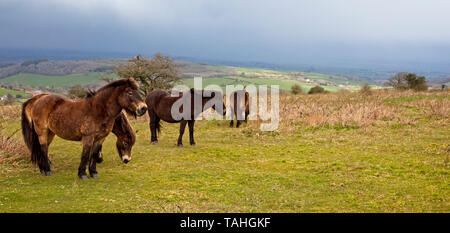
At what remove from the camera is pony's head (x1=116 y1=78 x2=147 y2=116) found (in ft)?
27.4

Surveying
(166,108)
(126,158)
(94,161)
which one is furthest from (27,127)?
(166,108)

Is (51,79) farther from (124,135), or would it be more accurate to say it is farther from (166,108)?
(124,135)

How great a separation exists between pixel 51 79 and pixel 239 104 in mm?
92531

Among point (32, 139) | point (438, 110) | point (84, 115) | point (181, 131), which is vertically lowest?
point (181, 131)

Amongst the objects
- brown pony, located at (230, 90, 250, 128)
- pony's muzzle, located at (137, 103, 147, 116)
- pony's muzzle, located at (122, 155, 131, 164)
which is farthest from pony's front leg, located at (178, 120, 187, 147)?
pony's muzzle, located at (137, 103, 147, 116)

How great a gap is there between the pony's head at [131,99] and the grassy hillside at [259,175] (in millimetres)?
1858

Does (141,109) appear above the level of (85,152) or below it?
above

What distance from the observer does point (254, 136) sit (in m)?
15.4

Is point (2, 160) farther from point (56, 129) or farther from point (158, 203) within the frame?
point (158, 203)

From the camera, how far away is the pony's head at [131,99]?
8.34m

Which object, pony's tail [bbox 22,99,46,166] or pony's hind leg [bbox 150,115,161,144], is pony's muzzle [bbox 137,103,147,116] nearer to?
pony's tail [bbox 22,99,46,166]

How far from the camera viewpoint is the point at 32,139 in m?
9.27

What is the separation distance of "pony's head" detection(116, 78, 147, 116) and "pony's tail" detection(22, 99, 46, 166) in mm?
2748
